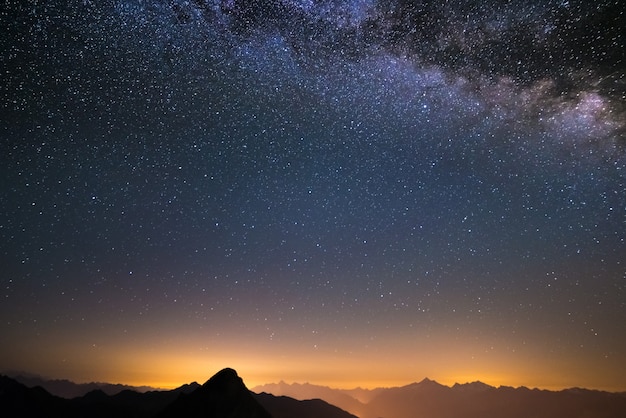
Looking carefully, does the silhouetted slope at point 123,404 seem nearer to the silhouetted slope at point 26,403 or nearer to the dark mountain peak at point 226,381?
the silhouetted slope at point 26,403

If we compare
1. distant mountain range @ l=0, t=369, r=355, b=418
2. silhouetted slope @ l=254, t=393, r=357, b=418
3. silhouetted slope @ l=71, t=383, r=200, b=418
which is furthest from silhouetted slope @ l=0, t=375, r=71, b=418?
silhouetted slope @ l=254, t=393, r=357, b=418

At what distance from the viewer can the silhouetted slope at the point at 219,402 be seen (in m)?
69.7

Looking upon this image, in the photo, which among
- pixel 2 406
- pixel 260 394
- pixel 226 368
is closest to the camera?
pixel 226 368

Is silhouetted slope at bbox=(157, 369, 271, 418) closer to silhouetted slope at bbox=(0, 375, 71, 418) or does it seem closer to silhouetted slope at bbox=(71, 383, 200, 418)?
silhouetted slope at bbox=(71, 383, 200, 418)

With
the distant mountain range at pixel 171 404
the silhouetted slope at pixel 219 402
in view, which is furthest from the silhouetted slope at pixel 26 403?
the silhouetted slope at pixel 219 402

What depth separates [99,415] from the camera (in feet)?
314

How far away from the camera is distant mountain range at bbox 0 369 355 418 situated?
71.6 metres

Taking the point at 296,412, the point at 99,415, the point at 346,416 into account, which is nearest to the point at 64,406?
the point at 99,415

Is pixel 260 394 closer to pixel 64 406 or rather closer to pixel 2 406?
pixel 64 406

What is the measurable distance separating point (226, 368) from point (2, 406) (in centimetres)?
6379

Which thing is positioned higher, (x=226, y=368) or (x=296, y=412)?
(x=226, y=368)

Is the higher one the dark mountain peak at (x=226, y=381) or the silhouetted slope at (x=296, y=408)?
the dark mountain peak at (x=226, y=381)

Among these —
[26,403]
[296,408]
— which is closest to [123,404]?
[26,403]

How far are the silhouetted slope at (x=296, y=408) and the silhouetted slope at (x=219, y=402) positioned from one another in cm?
6431
